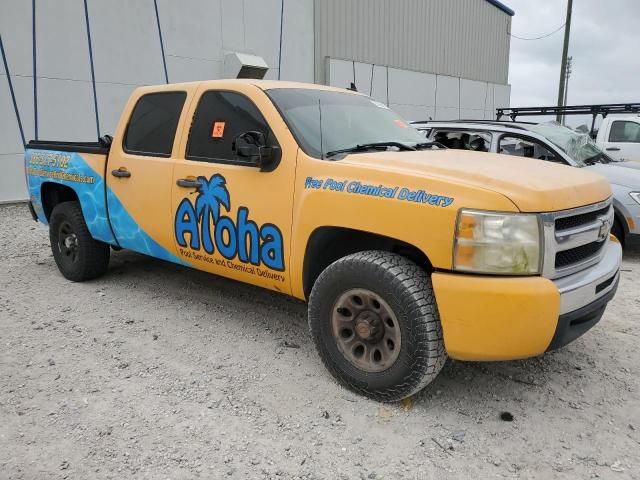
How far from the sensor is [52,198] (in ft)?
17.9

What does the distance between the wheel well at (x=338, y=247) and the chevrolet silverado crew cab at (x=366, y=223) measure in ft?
0.03

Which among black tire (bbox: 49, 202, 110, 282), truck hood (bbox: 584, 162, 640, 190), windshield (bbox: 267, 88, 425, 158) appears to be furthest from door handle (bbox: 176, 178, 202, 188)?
truck hood (bbox: 584, 162, 640, 190)

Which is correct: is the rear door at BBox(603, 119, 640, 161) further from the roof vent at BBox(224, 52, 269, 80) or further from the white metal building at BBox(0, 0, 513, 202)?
the roof vent at BBox(224, 52, 269, 80)

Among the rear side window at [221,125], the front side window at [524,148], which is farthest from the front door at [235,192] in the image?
the front side window at [524,148]

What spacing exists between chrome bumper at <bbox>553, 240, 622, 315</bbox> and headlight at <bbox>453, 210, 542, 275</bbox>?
0.22 metres

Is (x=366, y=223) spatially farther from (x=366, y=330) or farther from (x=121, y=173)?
(x=121, y=173)

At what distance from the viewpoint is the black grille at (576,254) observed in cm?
269

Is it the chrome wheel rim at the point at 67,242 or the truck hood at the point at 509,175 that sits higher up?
the truck hood at the point at 509,175

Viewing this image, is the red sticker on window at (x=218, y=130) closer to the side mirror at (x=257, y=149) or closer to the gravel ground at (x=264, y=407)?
the side mirror at (x=257, y=149)

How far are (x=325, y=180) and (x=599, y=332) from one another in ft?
8.32

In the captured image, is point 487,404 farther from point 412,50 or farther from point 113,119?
point 412,50

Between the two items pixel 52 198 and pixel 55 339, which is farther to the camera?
pixel 52 198

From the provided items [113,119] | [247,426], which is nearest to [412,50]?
[113,119]

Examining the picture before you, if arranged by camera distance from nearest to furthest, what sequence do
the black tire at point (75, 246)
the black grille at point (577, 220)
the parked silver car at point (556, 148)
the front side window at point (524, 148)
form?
the black grille at point (577, 220)
the black tire at point (75, 246)
the parked silver car at point (556, 148)
the front side window at point (524, 148)
